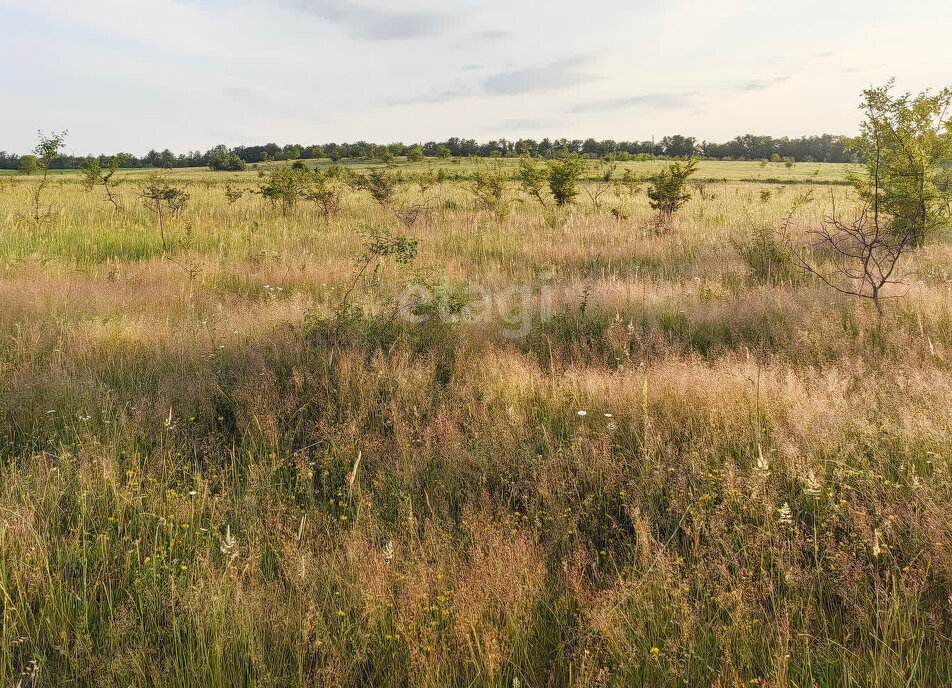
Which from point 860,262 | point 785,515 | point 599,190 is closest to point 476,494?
point 785,515

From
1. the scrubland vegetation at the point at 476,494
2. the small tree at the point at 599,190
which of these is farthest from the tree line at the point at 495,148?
the scrubland vegetation at the point at 476,494

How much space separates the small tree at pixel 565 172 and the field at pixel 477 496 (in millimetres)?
11991

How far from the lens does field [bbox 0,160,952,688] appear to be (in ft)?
6.43

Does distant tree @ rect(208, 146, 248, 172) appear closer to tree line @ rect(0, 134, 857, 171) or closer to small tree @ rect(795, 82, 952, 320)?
tree line @ rect(0, 134, 857, 171)

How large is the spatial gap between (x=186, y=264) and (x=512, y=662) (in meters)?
9.15

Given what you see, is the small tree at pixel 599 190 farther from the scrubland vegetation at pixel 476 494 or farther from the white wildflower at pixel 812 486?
the white wildflower at pixel 812 486

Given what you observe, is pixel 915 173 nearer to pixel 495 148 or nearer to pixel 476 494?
pixel 476 494

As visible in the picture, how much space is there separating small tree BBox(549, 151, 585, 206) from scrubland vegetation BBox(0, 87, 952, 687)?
11916mm

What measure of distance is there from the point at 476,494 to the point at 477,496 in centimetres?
2

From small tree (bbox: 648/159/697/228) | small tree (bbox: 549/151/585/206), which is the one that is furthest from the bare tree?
small tree (bbox: 549/151/585/206)

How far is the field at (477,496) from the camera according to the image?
1.96m

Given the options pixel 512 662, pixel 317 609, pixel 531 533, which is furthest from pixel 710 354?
pixel 317 609

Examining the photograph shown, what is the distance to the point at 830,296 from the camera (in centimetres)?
611

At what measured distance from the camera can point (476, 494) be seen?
9.81 ft
